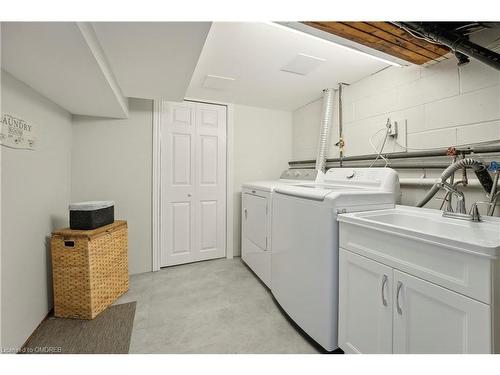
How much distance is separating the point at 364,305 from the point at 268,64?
200 centimetres

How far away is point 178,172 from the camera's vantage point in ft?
9.30

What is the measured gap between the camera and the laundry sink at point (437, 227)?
0.81 metres

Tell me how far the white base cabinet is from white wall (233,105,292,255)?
2034 millimetres

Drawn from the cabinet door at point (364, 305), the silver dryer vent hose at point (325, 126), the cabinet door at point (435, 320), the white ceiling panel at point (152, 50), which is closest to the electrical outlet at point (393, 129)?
the silver dryer vent hose at point (325, 126)

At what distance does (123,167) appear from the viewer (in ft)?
8.45

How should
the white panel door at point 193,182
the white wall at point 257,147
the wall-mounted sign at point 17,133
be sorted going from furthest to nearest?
the white wall at point 257,147
the white panel door at point 193,182
the wall-mounted sign at point 17,133

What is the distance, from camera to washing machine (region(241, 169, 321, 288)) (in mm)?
2213

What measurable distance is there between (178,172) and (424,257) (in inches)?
101

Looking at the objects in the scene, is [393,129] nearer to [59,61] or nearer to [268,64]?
[268,64]

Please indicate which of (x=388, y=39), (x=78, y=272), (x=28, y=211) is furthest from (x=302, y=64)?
(x=78, y=272)

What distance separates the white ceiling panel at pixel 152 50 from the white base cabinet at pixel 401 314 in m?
1.48

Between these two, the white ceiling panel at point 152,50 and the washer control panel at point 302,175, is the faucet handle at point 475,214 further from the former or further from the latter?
the white ceiling panel at point 152,50
